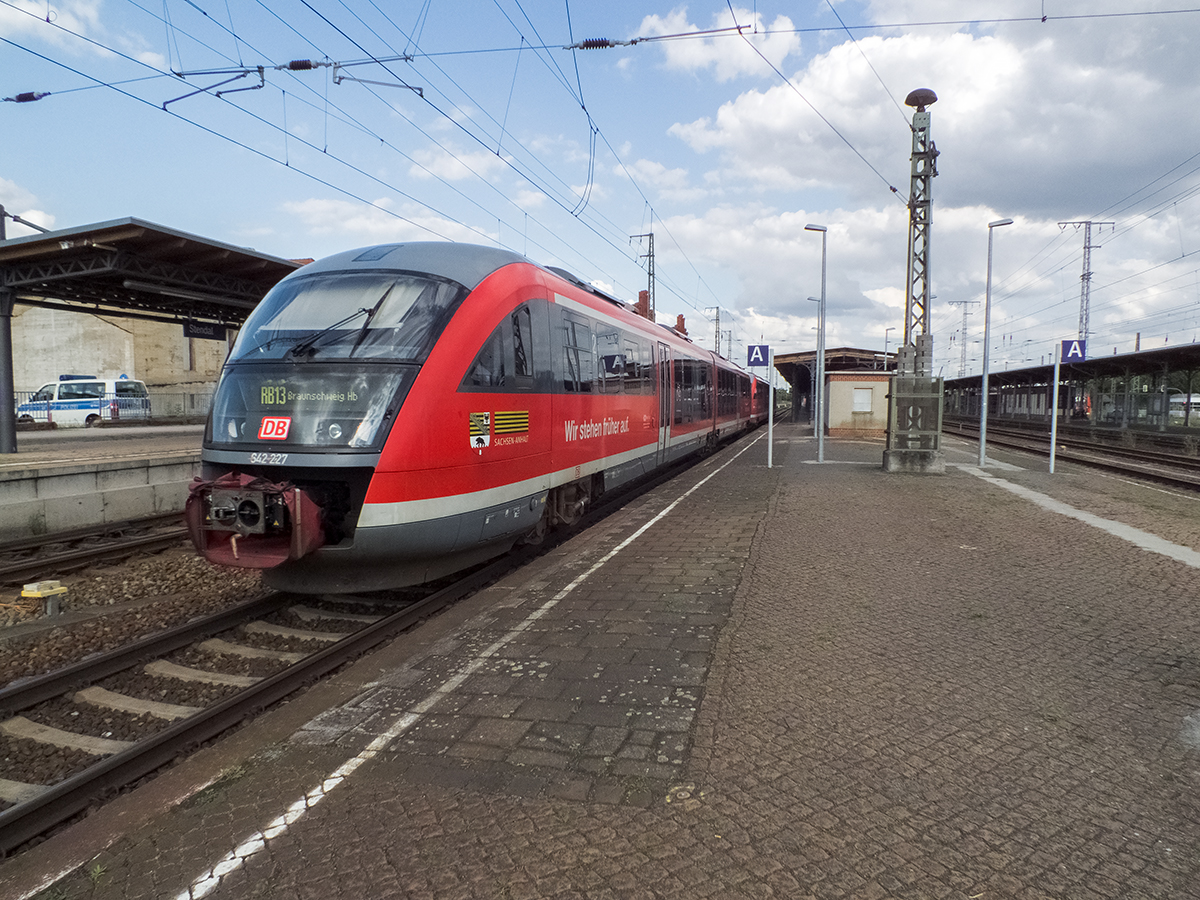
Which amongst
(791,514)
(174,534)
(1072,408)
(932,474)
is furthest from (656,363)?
(1072,408)

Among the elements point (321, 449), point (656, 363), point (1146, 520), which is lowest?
point (1146, 520)

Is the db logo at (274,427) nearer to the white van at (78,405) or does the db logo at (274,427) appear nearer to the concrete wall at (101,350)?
the white van at (78,405)

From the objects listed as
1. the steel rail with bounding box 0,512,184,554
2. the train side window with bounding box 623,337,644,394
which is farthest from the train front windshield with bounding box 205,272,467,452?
the train side window with bounding box 623,337,644,394

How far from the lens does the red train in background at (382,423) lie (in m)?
5.37

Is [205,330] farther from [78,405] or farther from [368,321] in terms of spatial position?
[78,405]

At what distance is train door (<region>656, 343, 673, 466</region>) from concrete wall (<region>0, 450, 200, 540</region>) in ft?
26.3

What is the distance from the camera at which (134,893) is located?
2.64 meters

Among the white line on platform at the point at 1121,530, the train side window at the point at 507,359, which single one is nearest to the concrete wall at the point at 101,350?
the train side window at the point at 507,359

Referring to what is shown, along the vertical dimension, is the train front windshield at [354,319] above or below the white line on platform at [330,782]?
above

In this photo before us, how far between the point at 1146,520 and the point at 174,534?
13.3 meters

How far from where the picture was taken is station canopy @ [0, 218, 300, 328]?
488 inches

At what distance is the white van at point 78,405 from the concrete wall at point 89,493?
874 inches

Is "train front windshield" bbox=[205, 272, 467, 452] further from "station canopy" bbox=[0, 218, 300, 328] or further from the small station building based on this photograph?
the small station building

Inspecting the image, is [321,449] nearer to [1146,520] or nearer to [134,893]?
[134,893]
